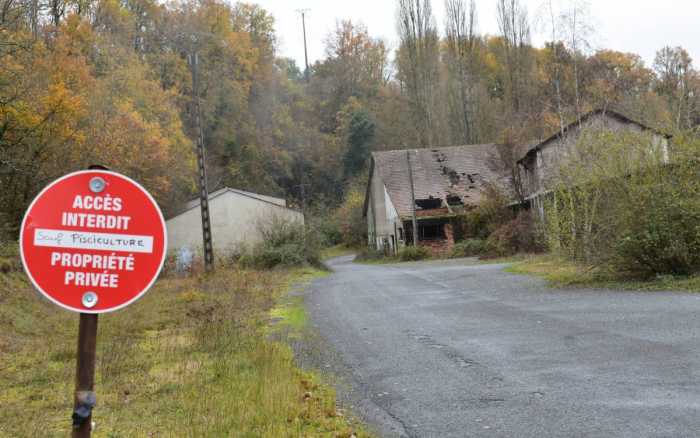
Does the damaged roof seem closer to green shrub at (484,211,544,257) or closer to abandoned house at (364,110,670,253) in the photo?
abandoned house at (364,110,670,253)

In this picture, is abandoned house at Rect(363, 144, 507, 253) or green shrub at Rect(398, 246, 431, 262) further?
abandoned house at Rect(363, 144, 507, 253)

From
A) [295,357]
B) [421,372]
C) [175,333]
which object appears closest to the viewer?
[421,372]

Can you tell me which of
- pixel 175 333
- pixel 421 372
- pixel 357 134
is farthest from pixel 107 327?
pixel 357 134

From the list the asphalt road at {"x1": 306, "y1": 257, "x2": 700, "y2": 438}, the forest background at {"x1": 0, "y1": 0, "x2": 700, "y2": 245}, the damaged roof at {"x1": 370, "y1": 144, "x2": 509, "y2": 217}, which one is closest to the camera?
the asphalt road at {"x1": 306, "y1": 257, "x2": 700, "y2": 438}

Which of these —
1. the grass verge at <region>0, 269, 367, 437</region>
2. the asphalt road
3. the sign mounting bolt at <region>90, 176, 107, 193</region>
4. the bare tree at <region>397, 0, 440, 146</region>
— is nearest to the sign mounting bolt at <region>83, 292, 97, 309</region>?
the sign mounting bolt at <region>90, 176, 107, 193</region>

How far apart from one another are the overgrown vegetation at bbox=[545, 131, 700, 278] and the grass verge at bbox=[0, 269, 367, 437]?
7412 mm

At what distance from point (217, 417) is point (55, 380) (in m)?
3.43

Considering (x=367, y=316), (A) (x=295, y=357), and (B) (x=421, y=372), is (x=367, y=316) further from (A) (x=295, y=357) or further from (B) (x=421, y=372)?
(B) (x=421, y=372)

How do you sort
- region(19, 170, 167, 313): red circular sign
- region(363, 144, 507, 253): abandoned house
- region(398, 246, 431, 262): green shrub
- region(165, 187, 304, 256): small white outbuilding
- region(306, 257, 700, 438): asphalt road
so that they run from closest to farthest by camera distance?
1. region(19, 170, 167, 313): red circular sign
2. region(306, 257, 700, 438): asphalt road
3. region(398, 246, 431, 262): green shrub
4. region(165, 187, 304, 256): small white outbuilding
5. region(363, 144, 507, 253): abandoned house

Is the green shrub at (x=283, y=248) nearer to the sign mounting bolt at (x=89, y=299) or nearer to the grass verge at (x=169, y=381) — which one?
the grass verge at (x=169, y=381)

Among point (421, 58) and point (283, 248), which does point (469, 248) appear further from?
point (421, 58)

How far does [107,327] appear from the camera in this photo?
13.0 metres

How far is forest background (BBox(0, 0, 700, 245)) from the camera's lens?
28156 millimetres

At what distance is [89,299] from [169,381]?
193 inches
